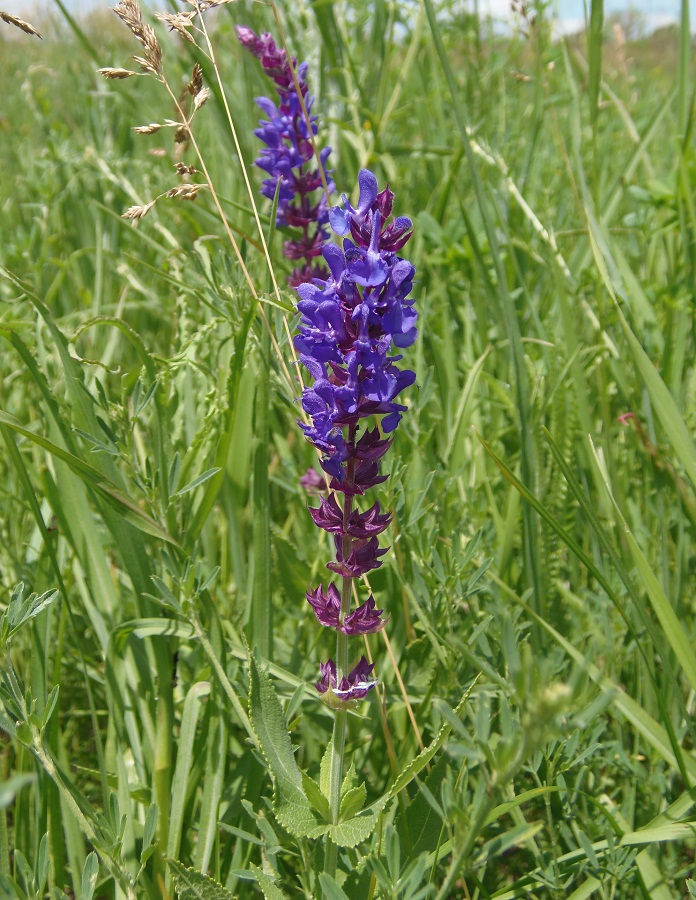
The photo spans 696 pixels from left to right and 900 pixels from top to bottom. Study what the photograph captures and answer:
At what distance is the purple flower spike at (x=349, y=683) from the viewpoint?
1199mm

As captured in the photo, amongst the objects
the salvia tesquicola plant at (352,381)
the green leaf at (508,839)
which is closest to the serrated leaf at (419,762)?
the salvia tesquicola plant at (352,381)

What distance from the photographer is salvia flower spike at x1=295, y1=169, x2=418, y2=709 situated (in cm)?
110

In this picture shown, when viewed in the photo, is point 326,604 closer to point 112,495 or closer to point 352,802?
point 352,802

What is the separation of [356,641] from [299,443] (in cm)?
68

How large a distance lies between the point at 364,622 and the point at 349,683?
11cm

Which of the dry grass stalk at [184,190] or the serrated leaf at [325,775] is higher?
the dry grass stalk at [184,190]

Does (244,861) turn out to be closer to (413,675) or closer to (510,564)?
(413,675)

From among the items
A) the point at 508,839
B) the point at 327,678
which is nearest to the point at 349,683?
the point at 327,678

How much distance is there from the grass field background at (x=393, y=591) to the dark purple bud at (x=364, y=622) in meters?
0.17

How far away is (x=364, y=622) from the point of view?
3.96 feet

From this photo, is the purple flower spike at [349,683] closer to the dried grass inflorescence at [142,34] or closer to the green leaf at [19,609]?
the green leaf at [19,609]

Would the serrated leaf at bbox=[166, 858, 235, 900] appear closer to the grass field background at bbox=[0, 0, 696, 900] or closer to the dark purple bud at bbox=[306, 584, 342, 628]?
the grass field background at bbox=[0, 0, 696, 900]

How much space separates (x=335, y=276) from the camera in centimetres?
116

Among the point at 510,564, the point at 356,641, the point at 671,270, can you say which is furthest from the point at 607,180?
the point at 356,641
